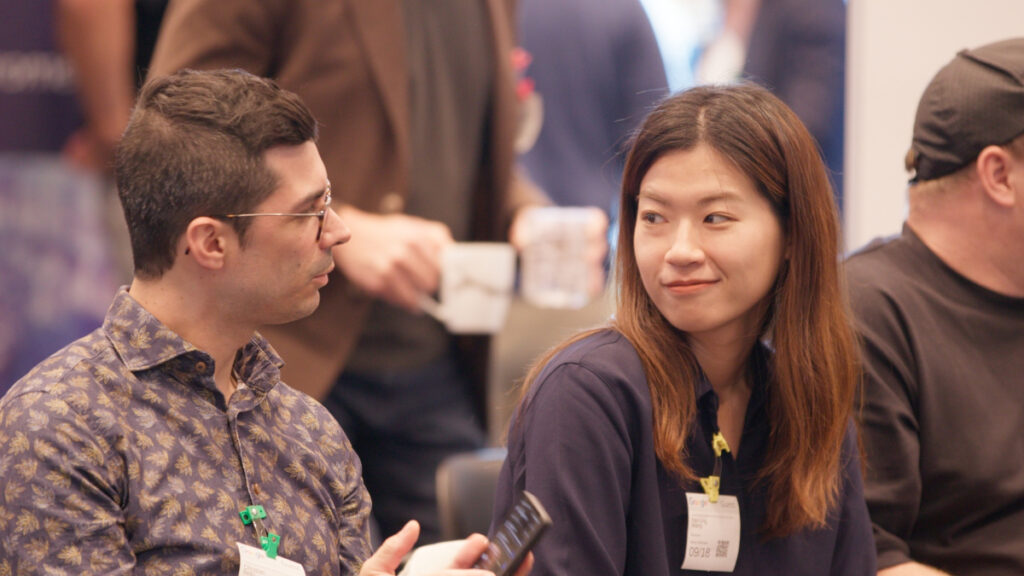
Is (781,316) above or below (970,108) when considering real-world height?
below

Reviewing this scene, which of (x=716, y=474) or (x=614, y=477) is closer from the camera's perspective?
(x=614, y=477)

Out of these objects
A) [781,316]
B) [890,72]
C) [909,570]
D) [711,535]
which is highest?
[890,72]

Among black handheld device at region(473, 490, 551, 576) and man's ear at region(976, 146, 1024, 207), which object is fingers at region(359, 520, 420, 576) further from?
man's ear at region(976, 146, 1024, 207)

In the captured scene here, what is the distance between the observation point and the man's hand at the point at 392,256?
2602 mm

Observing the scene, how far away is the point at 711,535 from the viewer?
5.50 ft

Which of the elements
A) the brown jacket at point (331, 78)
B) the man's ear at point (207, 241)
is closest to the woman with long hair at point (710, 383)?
the man's ear at point (207, 241)

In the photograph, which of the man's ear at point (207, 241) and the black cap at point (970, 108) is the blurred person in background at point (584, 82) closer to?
the black cap at point (970, 108)

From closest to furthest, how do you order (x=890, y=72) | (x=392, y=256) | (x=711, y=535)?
1. (x=711, y=535)
2. (x=392, y=256)
3. (x=890, y=72)

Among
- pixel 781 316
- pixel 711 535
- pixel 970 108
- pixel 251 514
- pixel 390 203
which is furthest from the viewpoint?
pixel 390 203

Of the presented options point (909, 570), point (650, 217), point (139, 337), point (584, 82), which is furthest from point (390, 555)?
point (584, 82)

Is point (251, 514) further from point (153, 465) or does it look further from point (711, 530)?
point (711, 530)

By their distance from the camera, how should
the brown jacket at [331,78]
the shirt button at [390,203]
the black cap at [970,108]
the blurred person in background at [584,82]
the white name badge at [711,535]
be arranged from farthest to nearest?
the blurred person in background at [584,82], the shirt button at [390,203], the brown jacket at [331,78], the black cap at [970,108], the white name badge at [711,535]

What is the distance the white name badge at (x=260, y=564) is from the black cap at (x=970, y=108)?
4.45 ft

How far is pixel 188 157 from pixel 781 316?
0.90 meters
